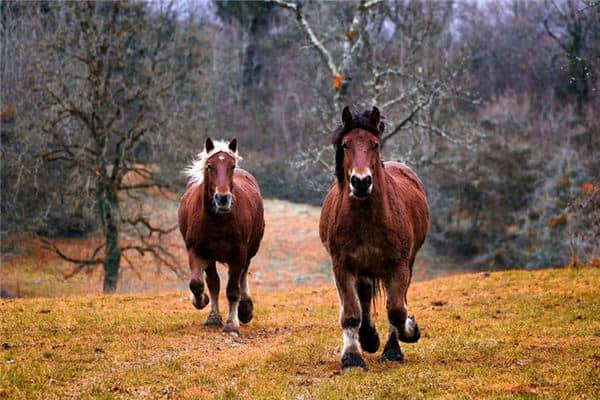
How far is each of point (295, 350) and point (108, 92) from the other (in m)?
18.0

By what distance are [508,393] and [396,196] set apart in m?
2.92

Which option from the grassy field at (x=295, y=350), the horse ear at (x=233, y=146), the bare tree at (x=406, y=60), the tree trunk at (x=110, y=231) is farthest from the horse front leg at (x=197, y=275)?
the bare tree at (x=406, y=60)

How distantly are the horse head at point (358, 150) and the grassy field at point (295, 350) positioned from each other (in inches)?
82.0

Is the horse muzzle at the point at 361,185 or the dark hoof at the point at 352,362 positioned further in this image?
the dark hoof at the point at 352,362

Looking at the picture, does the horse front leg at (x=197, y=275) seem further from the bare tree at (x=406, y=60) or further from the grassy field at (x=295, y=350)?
the bare tree at (x=406, y=60)

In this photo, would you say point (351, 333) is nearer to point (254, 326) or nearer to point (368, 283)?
point (368, 283)

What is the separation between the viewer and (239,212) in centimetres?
1243

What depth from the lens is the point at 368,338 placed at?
9.65 meters

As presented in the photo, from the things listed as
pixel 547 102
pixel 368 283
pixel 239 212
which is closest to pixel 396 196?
pixel 368 283

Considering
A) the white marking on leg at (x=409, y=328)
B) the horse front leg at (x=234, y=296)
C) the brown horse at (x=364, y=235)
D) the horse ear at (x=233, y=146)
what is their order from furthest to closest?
1. the horse ear at (x=233, y=146)
2. the horse front leg at (x=234, y=296)
3. the white marking on leg at (x=409, y=328)
4. the brown horse at (x=364, y=235)

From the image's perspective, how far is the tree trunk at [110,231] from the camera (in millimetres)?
25892

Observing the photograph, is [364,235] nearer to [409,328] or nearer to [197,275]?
[409,328]

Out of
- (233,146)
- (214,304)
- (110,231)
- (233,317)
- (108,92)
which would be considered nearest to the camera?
(233,317)

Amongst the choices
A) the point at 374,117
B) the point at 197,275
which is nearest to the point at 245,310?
the point at 197,275
